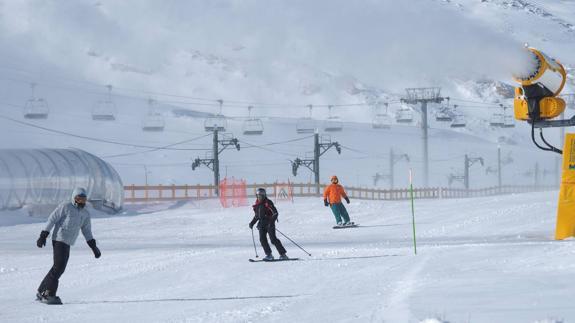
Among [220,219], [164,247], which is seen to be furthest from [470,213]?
[164,247]

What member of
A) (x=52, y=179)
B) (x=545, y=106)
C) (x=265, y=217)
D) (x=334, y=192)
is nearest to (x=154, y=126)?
(x=52, y=179)

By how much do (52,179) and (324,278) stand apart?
28442mm

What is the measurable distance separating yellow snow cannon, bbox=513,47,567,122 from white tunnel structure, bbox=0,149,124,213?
2678 centimetres

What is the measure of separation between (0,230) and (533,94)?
72.7 ft

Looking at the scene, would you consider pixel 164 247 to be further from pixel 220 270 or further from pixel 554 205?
pixel 554 205

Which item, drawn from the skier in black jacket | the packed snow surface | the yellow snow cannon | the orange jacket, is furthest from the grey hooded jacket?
the orange jacket

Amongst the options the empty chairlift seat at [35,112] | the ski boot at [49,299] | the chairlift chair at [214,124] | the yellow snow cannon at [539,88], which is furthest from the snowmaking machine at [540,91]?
the empty chairlift seat at [35,112]

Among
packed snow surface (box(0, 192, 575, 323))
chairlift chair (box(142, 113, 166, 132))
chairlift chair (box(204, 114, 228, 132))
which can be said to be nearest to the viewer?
packed snow surface (box(0, 192, 575, 323))

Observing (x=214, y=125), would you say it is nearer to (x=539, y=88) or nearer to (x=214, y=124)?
(x=214, y=124)

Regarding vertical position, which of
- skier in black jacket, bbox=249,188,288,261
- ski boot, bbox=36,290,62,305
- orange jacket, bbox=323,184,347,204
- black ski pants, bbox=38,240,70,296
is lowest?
ski boot, bbox=36,290,62,305

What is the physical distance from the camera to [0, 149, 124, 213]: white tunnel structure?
39.4 m

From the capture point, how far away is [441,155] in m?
184

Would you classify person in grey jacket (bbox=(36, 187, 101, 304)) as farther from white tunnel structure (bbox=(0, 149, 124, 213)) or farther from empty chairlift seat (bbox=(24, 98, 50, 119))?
empty chairlift seat (bbox=(24, 98, 50, 119))

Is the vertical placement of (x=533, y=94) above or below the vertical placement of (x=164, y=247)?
above
